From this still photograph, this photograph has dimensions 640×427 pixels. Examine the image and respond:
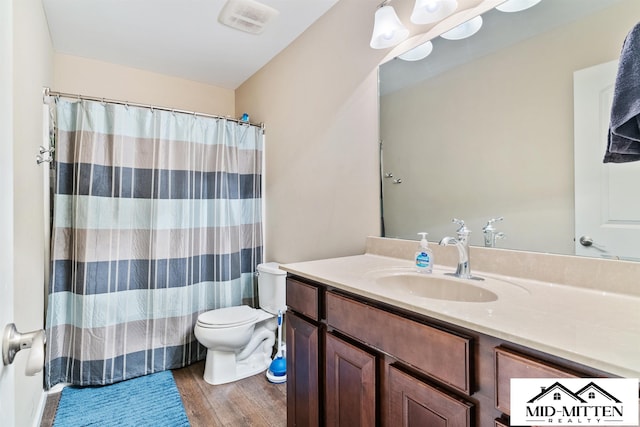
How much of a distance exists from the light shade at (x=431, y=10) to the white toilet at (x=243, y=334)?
1670 mm

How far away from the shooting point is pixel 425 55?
59.9 inches

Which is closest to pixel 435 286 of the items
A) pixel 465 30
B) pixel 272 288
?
pixel 465 30

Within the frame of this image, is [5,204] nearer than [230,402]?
Yes

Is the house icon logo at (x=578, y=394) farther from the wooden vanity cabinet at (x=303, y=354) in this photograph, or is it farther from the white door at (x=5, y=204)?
the white door at (x=5, y=204)

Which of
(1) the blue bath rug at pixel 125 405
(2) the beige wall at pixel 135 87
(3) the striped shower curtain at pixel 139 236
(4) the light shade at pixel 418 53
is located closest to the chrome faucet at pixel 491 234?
(4) the light shade at pixel 418 53

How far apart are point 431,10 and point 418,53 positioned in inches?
7.5

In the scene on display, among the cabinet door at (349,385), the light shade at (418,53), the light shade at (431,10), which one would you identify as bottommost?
the cabinet door at (349,385)

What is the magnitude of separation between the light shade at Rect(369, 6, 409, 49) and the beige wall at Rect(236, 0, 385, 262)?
108 mm

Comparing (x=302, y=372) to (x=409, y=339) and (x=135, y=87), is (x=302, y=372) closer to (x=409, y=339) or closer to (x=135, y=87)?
(x=409, y=339)

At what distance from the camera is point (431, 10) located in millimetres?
1390

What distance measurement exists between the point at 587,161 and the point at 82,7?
2.80 m

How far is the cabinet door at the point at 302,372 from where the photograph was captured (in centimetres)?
125

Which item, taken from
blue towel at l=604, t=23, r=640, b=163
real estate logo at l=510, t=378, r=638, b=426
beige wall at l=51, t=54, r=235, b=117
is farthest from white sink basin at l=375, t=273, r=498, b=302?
beige wall at l=51, t=54, r=235, b=117

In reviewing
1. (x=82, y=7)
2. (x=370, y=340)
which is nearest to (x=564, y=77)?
(x=370, y=340)
